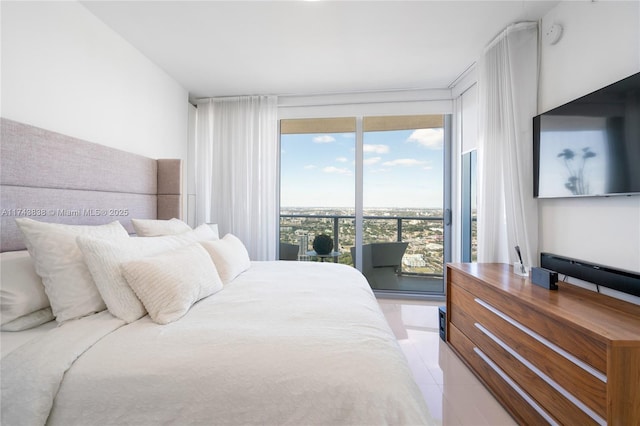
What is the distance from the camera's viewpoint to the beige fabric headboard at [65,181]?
4.68 feet

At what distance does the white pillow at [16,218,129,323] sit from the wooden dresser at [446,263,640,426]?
2130 mm

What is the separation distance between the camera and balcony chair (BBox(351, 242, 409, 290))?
3.73 m

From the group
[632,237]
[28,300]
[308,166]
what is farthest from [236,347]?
[308,166]

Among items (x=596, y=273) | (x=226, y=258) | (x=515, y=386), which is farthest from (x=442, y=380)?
(x=226, y=258)

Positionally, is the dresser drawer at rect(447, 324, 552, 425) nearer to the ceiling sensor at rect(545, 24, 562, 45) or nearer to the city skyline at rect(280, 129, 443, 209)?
the city skyline at rect(280, 129, 443, 209)

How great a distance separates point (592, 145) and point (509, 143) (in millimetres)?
614

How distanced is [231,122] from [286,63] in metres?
1.14

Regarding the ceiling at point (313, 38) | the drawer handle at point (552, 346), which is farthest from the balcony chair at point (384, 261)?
the ceiling at point (313, 38)

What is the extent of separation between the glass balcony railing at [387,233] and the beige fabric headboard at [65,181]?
184cm

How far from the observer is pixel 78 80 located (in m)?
1.91

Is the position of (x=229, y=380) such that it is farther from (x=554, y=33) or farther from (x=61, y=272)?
(x=554, y=33)

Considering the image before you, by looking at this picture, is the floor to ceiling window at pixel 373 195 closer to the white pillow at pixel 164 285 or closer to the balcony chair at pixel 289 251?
the balcony chair at pixel 289 251

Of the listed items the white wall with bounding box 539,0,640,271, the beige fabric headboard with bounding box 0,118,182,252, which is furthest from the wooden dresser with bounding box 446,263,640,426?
the beige fabric headboard with bounding box 0,118,182,252

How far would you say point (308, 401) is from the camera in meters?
0.85
